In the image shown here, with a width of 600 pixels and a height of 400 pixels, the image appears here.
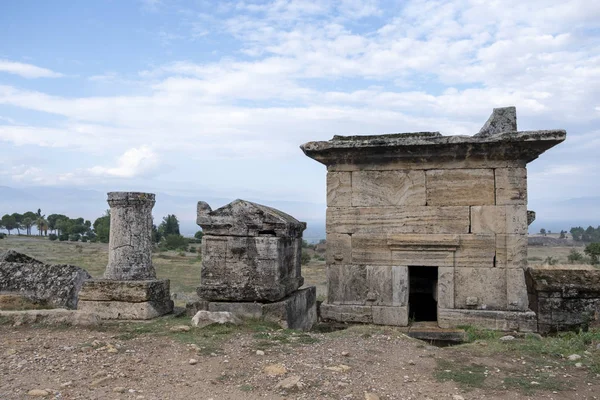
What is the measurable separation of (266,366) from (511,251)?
159 inches

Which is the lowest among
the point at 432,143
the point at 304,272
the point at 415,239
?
the point at 304,272

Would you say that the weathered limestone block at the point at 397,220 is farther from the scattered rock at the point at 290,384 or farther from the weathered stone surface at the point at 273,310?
the scattered rock at the point at 290,384

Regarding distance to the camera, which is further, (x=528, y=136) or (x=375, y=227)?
(x=375, y=227)

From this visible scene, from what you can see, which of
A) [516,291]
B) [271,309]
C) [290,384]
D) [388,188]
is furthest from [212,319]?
[516,291]

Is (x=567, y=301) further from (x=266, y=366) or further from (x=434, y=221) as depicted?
(x=266, y=366)

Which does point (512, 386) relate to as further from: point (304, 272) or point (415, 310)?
point (304, 272)

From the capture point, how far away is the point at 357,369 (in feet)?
15.8

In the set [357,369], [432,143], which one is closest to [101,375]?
[357,369]

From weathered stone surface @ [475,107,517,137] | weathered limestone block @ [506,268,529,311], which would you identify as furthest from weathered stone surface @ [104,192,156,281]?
weathered limestone block @ [506,268,529,311]

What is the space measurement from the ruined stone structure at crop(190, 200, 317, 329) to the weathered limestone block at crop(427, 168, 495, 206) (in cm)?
218

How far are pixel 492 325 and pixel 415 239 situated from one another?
61.7 inches

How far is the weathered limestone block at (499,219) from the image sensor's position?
7.02 m

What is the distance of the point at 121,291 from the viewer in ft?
24.1

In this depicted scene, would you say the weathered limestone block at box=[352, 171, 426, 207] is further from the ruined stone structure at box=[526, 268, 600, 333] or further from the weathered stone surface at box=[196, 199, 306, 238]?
the ruined stone structure at box=[526, 268, 600, 333]
